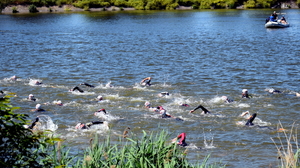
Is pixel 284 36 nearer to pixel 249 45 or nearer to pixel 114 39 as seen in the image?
pixel 249 45

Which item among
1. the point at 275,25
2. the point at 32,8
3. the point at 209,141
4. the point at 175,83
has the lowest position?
the point at 209,141

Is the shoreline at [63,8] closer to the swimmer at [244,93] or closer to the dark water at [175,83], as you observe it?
the dark water at [175,83]

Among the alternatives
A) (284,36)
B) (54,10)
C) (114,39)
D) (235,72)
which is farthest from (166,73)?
(54,10)

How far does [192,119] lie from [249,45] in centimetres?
2905

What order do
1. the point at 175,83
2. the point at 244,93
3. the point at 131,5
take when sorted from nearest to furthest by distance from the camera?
1. the point at 244,93
2. the point at 175,83
3. the point at 131,5

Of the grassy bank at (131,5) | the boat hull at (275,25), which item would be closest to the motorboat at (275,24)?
the boat hull at (275,25)

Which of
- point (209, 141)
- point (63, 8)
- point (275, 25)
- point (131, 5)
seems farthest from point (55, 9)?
point (209, 141)

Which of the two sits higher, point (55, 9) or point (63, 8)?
point (63, 8)

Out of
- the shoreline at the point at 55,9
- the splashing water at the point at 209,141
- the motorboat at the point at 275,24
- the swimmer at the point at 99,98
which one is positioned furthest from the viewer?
the shoreline at the point at 55,9

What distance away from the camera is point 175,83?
89.9 feet

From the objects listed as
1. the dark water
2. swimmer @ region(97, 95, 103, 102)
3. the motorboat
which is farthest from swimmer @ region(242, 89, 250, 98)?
the motorboat

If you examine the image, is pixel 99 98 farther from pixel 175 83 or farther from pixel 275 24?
pixel 275 24

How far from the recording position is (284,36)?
181ft

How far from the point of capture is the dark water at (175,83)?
17.3 metres
